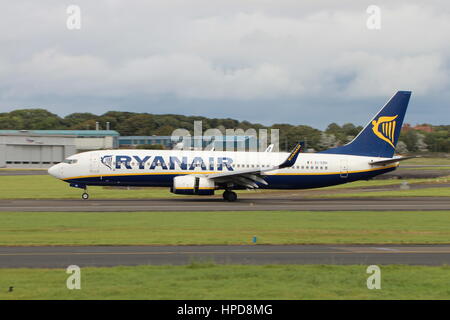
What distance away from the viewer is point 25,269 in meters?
16.8

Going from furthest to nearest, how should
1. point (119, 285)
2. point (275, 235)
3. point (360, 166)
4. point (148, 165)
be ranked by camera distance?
point (360, 166) → point (148, 165) → point (275, 235) → point (119, 285)

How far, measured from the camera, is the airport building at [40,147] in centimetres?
10600

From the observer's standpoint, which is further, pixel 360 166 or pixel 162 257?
pixel 360 166

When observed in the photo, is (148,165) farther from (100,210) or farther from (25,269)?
(25,269)

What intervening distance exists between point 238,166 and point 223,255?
25.2 metres

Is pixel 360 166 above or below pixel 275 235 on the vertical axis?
above

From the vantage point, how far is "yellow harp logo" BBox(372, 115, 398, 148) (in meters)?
48.2

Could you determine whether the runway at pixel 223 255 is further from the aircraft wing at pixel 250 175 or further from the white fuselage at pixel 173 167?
the white fuselage at pixel 173 167

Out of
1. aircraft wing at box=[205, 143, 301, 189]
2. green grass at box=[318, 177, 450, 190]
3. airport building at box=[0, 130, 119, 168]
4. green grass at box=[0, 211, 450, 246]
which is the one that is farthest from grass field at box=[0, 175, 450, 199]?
airport building at box=[0, 130, 119, 168]

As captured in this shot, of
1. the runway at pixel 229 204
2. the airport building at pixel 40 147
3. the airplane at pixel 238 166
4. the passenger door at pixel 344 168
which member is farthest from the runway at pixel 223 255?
the airport building at pixel 40 147

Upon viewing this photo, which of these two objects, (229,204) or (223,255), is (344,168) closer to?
(229,204)

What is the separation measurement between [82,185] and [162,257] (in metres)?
26.0
